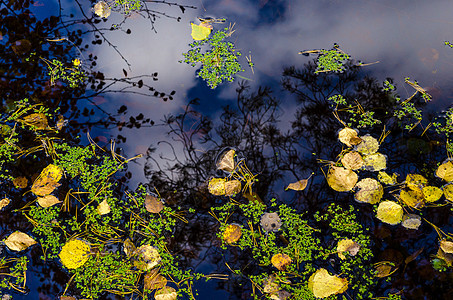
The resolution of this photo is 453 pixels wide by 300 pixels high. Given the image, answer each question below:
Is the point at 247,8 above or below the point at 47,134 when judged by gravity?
above

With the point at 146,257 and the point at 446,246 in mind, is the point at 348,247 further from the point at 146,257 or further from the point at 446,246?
the point at 146,257

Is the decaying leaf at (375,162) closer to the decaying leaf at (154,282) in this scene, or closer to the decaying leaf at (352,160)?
the decaying leaf at (352,160)

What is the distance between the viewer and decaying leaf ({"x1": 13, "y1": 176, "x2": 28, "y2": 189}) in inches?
68.9

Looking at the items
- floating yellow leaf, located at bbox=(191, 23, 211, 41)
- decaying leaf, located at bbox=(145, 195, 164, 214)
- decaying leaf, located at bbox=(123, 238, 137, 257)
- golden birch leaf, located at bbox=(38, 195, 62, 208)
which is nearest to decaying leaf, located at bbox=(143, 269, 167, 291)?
decaying leaf, located at bbox=(123, 238, 137, 257)

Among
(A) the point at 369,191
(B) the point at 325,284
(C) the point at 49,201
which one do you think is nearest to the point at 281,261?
(B) the point at 325,284

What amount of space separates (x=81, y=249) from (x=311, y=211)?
1267mm

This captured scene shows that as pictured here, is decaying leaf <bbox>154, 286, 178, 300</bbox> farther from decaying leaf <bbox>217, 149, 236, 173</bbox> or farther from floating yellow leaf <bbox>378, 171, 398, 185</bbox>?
floating yellow leaf <bbox>378, 171, 398, 185</bbox>

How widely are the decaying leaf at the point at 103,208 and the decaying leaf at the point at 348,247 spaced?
124 centimetres

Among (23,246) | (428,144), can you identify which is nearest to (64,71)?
(23,246)

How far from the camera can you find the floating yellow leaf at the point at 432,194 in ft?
5.02

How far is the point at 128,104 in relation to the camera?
5.84ft

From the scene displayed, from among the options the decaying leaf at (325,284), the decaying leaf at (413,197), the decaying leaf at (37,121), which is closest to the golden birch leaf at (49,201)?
the decaying leaf at (37,121)

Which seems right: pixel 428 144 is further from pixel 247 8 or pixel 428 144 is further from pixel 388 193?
pixel 247 8

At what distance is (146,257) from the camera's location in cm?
166
